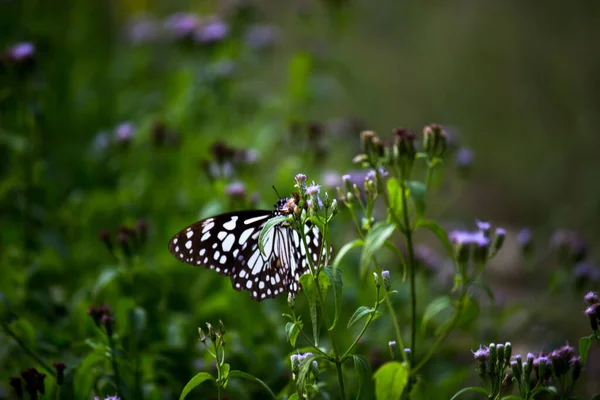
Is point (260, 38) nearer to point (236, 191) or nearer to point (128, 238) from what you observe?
point (236, 191)

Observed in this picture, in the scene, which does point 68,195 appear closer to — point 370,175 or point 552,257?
point 370,175

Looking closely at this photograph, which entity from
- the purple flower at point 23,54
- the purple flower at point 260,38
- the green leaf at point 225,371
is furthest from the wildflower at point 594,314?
the purple flower at point 260,38

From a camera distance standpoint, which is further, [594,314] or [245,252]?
[245,252]

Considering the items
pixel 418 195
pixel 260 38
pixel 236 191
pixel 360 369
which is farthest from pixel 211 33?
pixel 360 369

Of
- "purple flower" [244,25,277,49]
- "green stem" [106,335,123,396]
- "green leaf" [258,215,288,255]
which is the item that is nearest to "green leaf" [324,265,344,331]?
"green leaf" [258,215,288,255]

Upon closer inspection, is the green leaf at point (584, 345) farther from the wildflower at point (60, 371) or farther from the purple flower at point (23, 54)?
the purple flower at point (23, 54)

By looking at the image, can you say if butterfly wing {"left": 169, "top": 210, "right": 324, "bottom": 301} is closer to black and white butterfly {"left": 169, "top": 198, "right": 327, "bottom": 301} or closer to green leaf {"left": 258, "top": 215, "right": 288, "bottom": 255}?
black and white butterfly {"left": 169, "top": 198, "right": 327, "bottom": 301}
